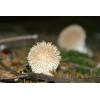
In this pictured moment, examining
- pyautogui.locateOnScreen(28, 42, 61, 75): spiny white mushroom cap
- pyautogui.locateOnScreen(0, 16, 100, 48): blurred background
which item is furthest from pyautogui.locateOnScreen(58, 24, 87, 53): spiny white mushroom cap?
pyautogui.locateOnScreen(28, 42, 61, 75): spiny white mushroom cap

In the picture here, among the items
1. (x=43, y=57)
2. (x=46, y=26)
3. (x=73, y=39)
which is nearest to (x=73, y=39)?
(x=73, y=39)

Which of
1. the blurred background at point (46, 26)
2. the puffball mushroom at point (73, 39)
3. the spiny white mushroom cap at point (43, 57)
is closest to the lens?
the spiny white mushroom cap at point (43, 57)

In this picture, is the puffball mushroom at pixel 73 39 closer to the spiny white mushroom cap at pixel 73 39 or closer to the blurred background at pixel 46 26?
the spiny white mushroom cap at pixel 73 39

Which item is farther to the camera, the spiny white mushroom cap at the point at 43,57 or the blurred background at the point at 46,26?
the blurred background at the point at 46,26

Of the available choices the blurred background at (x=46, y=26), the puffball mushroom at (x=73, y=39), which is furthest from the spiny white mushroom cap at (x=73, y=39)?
the blurred background at (x=46, y=26)

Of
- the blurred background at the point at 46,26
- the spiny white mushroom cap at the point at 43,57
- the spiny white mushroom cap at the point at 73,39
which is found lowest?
the spiny white mushroom cap at the point at 43,57

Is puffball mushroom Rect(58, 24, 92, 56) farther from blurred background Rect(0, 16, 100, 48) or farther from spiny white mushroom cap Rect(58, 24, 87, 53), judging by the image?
blurred background Rect(0, 16, 100, 48)

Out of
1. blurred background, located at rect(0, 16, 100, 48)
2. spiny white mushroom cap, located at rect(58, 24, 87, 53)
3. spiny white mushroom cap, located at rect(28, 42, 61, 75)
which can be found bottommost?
spiny white mushroom cap, located at rect(28, 42, 61, 75)
